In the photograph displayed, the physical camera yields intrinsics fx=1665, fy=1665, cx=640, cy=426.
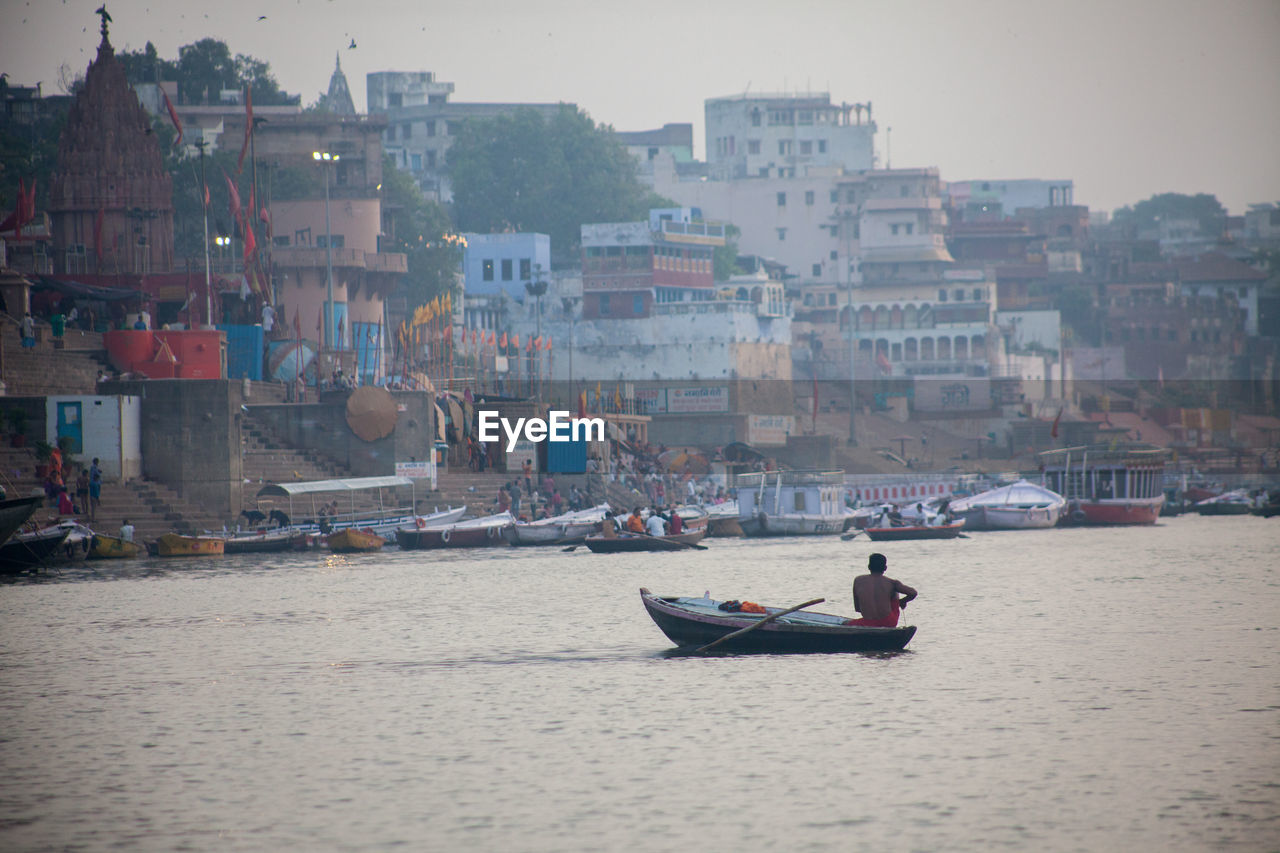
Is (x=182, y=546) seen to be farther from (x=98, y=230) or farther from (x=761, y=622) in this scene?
(x=761, y=622)

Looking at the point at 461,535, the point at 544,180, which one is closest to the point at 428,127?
the point at 544,180

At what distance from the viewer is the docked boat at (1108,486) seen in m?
61.0

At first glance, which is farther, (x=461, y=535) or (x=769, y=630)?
(x=461, y=535)

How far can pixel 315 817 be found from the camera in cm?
1553

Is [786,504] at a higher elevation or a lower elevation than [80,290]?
lower

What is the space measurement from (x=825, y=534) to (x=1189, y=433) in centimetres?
4612

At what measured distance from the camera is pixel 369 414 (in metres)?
Result: 47.3

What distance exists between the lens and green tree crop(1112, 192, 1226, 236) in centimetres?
14730

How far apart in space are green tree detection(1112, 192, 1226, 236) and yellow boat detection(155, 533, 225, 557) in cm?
11375

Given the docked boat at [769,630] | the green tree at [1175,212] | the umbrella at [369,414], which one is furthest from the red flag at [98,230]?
the green tree at [1175,212]

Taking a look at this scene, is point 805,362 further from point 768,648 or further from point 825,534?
point 768,648

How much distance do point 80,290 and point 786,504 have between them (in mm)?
22679

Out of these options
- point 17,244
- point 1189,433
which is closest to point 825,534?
point 17,244

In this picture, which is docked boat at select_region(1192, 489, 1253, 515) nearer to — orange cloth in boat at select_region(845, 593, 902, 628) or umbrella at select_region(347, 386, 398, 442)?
umbrella at select_region(347, 386, 398, 442)
